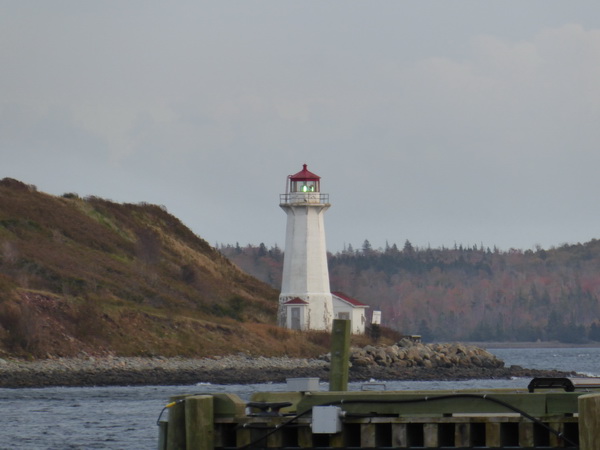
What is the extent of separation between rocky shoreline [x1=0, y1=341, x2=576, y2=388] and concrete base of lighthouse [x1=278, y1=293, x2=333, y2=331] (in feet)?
12.0

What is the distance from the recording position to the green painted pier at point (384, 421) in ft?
38.7

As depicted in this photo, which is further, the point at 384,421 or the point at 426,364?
the point at 426,364

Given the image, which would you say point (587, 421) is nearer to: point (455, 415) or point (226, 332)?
point (455, 415)

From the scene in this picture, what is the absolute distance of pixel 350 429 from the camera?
12.1 meters

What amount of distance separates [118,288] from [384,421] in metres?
55.9

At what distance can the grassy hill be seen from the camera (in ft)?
183

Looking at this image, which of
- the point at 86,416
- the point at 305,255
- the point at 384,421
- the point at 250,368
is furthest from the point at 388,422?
the point at 305,255

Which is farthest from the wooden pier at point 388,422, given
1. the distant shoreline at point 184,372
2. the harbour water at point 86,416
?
the distant shoreline at point 184,372

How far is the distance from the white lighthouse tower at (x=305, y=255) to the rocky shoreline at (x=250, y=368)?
393cm

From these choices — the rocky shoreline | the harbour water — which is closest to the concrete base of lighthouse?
the rocky shoreline

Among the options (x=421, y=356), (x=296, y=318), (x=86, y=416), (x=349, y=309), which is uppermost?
(x=349, y=309)

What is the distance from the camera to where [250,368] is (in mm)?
57438

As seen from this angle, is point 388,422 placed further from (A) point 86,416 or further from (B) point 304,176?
(B) point 304,176

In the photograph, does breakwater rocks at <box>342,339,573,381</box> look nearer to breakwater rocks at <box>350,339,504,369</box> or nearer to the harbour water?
breakwater rocks at <box>350,339,504,369</box>
